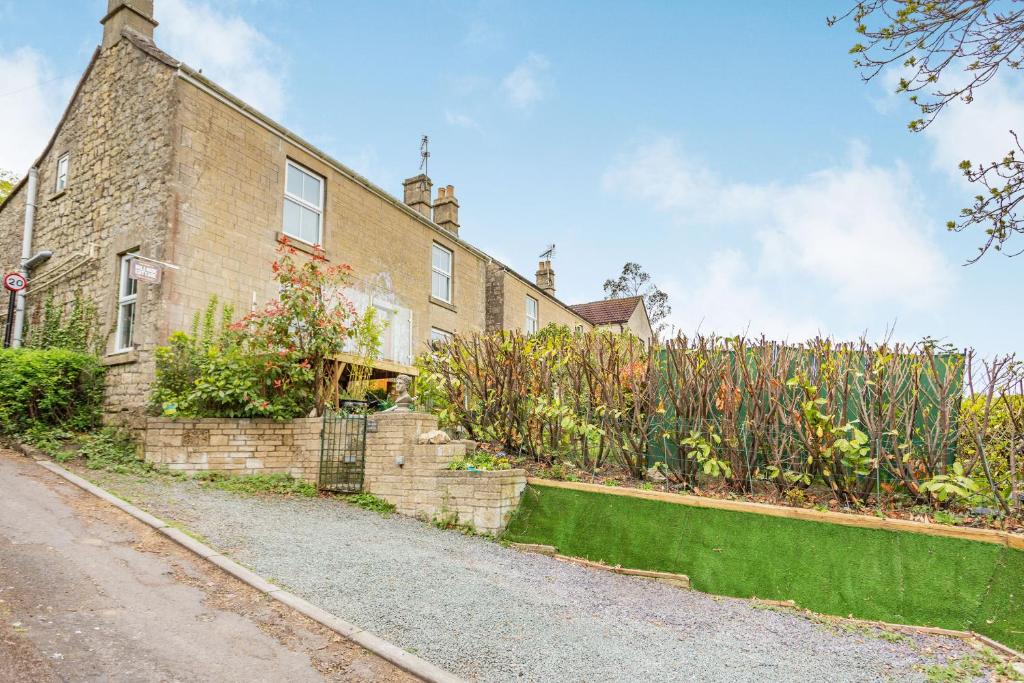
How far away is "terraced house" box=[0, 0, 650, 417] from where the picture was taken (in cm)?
1023

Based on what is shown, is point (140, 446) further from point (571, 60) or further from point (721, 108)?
point (721, 108)

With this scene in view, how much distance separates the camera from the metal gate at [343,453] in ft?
29.1

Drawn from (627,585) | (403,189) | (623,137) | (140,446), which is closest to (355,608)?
(627,585)

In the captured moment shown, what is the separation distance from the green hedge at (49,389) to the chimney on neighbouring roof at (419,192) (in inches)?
372

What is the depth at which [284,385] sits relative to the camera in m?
9.61

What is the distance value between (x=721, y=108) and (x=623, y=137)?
3055 millimetres

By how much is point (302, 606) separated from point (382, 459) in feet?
12.8

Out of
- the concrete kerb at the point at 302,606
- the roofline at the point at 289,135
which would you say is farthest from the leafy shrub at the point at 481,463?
the roofline at the point at 289,135

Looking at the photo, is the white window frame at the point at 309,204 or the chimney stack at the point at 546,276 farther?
the chimney stack at the point at 546,276

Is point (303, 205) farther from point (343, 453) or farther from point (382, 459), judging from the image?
point (382, 459)

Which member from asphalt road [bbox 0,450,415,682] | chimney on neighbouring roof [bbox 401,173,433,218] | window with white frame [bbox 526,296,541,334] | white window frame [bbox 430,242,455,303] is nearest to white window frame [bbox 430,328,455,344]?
white window frame [bbox 430,242,455,303]

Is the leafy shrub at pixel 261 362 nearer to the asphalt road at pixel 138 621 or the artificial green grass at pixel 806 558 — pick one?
the asphalt road at pixel 138 621

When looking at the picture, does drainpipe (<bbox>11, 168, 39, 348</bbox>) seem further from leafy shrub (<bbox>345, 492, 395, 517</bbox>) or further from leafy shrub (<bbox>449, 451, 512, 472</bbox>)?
leafy shrub (<bbox>449, 451, 512, 472</bbox>)

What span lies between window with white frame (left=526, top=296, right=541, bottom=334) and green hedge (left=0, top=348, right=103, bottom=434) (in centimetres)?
1348
